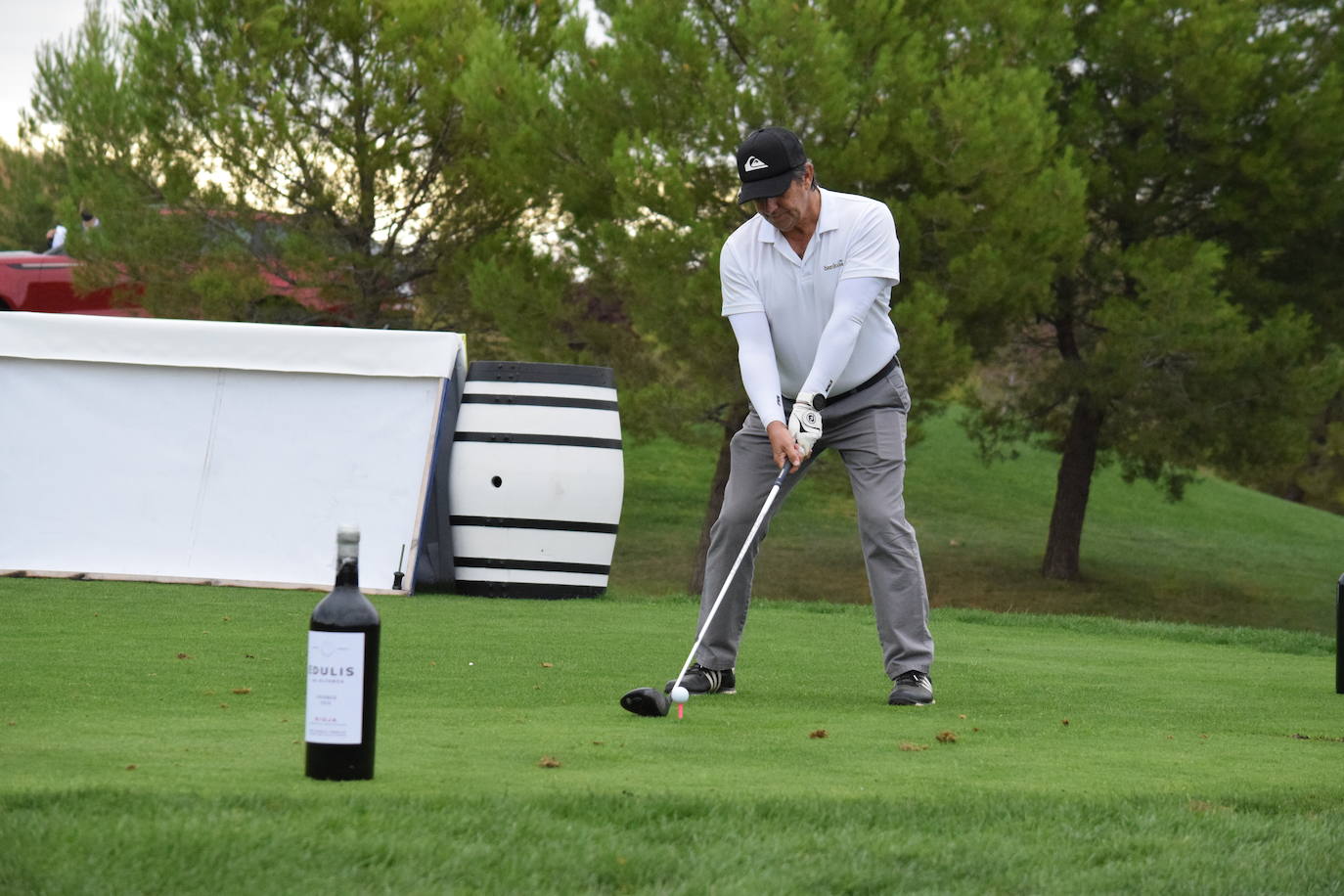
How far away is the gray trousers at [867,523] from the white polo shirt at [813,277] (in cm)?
13

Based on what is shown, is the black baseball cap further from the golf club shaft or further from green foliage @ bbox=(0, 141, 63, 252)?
green foliage @ bbox=(0, 141, 63, 252)

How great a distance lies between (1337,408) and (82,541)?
17.4 meters

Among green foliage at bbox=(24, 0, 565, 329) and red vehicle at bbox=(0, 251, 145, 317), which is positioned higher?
green foliage at bbox=(24, 0, 565, 329)

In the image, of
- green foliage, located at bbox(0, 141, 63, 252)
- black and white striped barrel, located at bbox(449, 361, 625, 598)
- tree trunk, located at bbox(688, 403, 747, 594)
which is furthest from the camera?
green foliage, located at bbox(0, 141, 63, 252)

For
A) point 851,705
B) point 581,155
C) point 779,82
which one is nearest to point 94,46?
point 581,155

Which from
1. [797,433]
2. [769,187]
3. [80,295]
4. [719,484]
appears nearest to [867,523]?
[797,433]

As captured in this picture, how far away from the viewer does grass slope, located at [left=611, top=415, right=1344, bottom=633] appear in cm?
1795

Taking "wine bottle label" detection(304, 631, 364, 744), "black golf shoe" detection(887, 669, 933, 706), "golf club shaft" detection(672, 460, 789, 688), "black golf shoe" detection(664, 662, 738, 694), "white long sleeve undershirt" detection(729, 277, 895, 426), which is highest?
"white long sleeve undershirt" detection(729, 277, 895, 426)

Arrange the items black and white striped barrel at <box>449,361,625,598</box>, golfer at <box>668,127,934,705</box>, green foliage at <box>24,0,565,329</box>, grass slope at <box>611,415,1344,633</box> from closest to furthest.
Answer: golfer at <box>668,127,934,705</box>
black and white striped barrel at <box>449,361,625,598</box>
green foliage at <box>24,0,565,329</box>
grass slope at <box>611,415,1344,633</box>

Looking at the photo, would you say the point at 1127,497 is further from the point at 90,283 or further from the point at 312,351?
the point at 312,351

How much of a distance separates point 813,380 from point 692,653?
37.9 inches

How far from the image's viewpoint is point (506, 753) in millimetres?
3562

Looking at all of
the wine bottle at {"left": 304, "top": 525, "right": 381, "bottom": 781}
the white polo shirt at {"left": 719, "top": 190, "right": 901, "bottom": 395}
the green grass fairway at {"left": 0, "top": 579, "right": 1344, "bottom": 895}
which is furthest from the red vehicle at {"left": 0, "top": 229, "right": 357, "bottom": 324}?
the wine bottle at {"left": 304, "top": 525, "right": 381, "bottom": 781}

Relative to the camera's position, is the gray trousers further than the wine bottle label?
Yes
